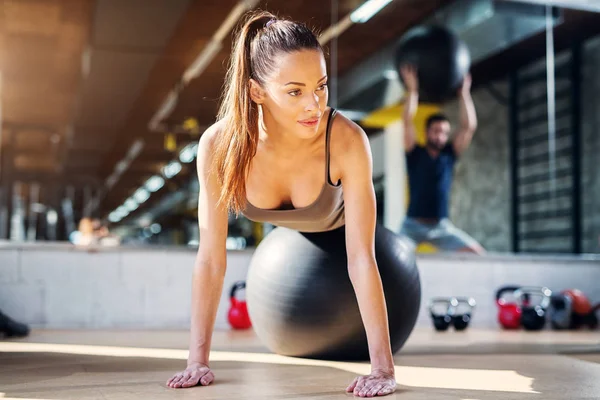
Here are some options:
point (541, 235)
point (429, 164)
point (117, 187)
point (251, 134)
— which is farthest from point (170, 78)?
point (541, 235)

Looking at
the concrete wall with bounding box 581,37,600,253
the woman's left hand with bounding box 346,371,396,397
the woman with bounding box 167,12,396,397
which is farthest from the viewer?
the concrete wall with bounding box 581,37,600,253

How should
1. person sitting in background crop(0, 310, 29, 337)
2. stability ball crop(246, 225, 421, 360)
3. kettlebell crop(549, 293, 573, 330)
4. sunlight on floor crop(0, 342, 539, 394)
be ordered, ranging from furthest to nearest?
1. kettlebell crop(549, 293, 573, 330)
2. person sitting in background crop(0, 310, 29, 337)
3. stability ball crop(246, 225, 421, 360)
4. sunlight on floor crop(0, 342, 539, 394)

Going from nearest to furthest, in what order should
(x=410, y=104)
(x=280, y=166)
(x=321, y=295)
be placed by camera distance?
(x=280, y=166) < (x=321, y=295) < (x=410, y=104)

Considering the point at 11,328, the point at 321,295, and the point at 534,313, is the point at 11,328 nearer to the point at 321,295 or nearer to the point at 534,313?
the point at 321,295

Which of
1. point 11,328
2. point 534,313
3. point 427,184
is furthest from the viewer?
point 427,184

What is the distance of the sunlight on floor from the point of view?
209 centimetres

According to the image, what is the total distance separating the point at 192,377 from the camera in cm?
202

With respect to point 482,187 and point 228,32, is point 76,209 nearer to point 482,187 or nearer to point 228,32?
point 228,32

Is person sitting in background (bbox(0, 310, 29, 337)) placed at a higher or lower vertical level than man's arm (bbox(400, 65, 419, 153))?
lower

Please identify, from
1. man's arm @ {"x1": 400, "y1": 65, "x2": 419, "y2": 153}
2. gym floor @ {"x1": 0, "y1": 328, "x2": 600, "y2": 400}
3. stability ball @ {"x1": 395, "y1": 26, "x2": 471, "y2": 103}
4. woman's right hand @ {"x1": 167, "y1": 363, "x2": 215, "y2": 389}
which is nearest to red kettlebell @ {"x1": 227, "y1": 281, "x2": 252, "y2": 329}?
gym floor @ {"x1": 0, "y1": 328, "x2": 600, "y2": 400}

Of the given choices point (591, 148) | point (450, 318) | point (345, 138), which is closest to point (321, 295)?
point (345, 138)

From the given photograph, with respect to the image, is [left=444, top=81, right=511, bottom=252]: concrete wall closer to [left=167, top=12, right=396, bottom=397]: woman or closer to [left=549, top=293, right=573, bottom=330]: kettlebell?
[left=549, top=293, right=573, bottom=330]: kettlebell

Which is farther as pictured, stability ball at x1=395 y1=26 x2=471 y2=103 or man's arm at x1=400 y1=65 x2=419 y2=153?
man's arm at x1=400 y1=65 x2=419 y2=153

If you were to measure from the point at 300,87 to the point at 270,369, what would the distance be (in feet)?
3.28
